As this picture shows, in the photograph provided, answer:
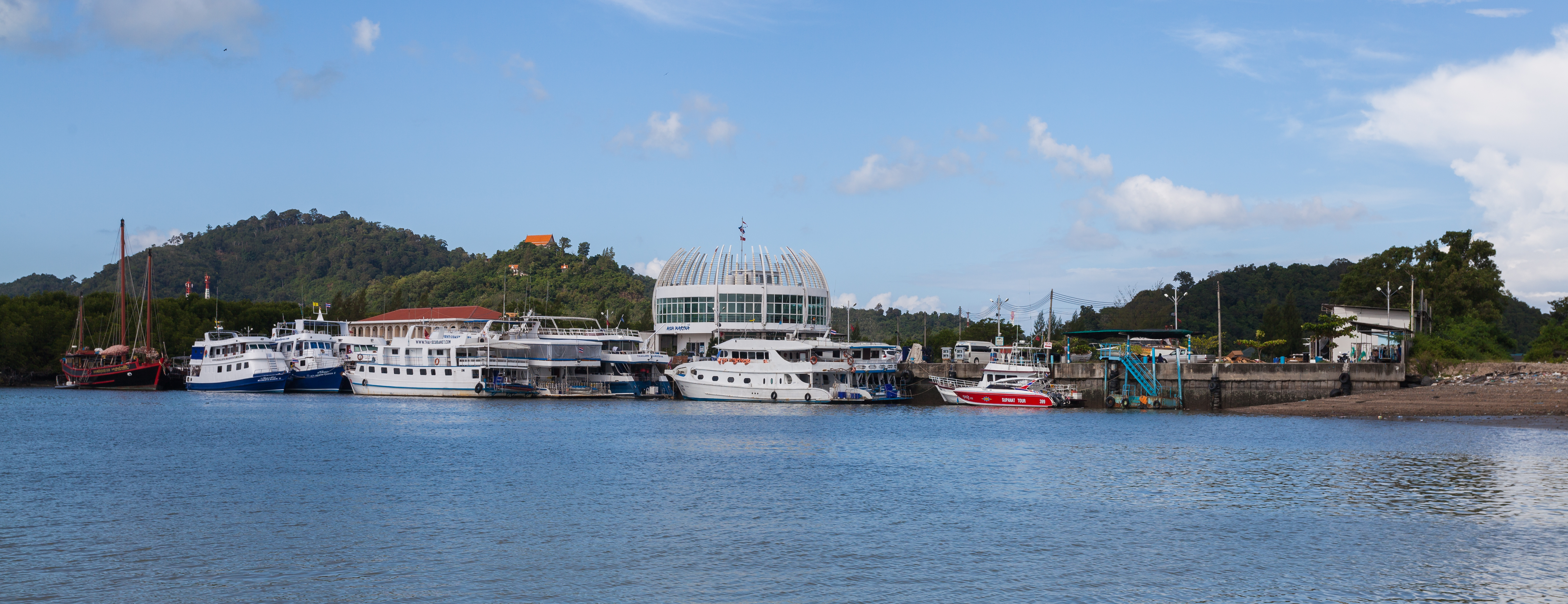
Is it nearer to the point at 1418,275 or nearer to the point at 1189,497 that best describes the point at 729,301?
the point at 1418,275

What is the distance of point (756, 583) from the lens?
71.7 feet

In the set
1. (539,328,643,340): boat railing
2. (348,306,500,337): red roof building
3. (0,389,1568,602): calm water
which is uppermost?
(348,306,500,337): red roof building

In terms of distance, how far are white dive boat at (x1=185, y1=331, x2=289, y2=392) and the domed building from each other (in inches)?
1478

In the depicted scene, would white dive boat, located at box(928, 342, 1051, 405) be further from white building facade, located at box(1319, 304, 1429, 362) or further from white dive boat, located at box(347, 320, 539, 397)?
white dive boat, located at box(347, 320, 539, 397)

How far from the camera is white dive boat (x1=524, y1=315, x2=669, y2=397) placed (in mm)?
90312

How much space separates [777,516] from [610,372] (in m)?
65.3

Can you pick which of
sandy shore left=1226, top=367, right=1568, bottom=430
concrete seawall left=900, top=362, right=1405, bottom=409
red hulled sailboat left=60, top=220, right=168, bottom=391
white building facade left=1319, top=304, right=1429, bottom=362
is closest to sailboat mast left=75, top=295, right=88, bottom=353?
red hulled sailboat left=60, top=220, right=168, bottom=391

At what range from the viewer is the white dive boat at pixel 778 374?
81.4 metres

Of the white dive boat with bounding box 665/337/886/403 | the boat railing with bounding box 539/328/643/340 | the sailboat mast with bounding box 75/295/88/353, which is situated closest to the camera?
the white dive boat with bounding box 665/337/886/403

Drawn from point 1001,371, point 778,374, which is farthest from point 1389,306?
point 778,374

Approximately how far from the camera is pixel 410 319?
126 meters

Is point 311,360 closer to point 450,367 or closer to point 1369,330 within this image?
point 450,367

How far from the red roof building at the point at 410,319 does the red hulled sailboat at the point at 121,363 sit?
71.9 feet

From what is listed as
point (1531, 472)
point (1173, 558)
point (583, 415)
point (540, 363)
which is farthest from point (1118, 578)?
point (540, 363)
